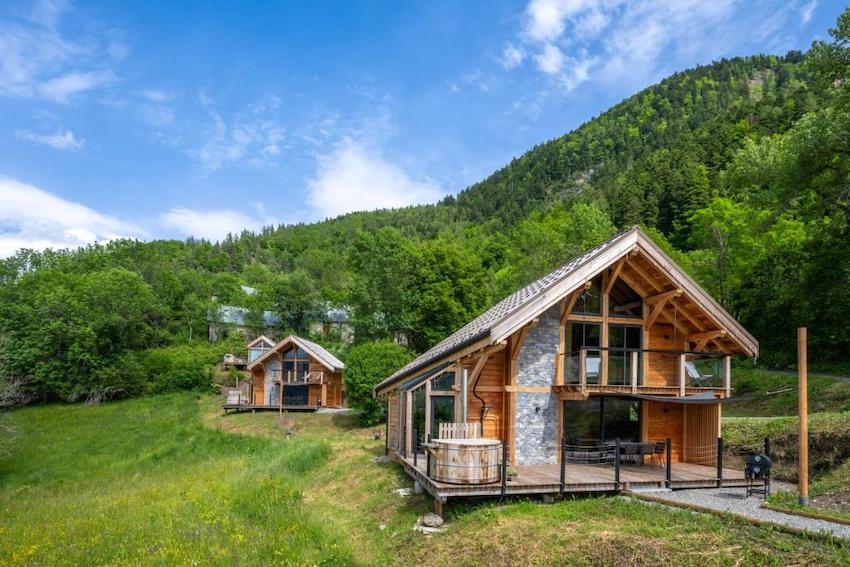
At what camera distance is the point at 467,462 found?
11070 mm

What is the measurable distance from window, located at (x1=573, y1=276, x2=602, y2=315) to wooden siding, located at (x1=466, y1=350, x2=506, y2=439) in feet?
8.70

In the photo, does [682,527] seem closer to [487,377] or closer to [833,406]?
[487,377]

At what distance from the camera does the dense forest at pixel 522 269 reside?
22.1 metres

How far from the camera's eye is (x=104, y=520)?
1372 centimetres

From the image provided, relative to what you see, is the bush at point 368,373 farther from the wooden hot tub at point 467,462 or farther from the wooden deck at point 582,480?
the wooden hot tub at point 467,462

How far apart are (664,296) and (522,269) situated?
24.6m

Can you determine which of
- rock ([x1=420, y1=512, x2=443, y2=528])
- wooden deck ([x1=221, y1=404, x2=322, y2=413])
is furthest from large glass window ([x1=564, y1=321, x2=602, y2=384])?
wooden deck ([x1=221, y1=404, x2=322, y2=413])

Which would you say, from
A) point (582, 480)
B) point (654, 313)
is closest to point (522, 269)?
point (654, 313)

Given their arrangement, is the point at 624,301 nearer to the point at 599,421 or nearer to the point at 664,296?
the point at 664,296

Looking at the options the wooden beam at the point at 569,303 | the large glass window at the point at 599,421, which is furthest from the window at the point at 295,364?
the wooden beam at the point at 569,303

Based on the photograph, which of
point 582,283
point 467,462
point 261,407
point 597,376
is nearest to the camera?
point 467,462

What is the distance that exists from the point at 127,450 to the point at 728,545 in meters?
29.1

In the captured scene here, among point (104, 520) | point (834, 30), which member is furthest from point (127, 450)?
point (834, 30)

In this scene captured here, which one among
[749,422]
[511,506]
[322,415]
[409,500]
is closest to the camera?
[511,506]
